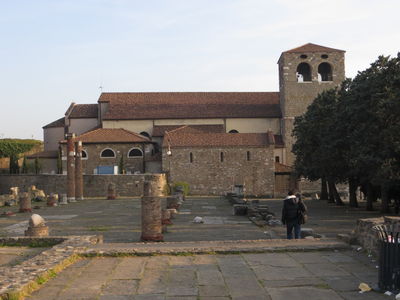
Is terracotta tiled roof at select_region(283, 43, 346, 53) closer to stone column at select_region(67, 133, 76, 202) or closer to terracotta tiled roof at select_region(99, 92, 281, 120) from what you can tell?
terracotta tiled roof at select_region(99, 92, 281, 120)

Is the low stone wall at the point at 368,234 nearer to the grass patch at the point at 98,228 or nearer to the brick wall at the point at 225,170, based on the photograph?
the grass patch at the point at 98,228

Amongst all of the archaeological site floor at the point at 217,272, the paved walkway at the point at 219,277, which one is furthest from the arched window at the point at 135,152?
the paved walkway at the point at 219,277

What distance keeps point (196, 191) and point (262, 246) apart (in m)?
35.4

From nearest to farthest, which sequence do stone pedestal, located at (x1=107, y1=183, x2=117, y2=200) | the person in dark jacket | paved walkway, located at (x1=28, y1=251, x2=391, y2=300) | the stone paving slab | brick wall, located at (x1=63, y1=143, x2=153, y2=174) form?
paved walkway, located at (x1=28, y1=251, x2=391, y2=300) → the stone paving slab → the person in dark jacket → stone pedestal, located at (x1=107, y1=183, x2=117, y2=200) → brick wall, located at (x1=63, y1=143, x2=153, y2=174)

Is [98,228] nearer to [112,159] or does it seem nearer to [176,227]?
[176,227]

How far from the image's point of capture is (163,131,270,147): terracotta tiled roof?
46.2m

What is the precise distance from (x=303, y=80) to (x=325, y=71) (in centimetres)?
240

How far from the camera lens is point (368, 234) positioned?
32.3 ft

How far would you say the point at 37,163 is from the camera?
166 feet

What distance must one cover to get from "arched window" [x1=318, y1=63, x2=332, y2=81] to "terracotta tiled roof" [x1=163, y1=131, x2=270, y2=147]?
10719 millimetres

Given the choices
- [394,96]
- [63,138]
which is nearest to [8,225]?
[394,96]

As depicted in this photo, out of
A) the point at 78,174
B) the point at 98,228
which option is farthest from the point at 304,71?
the point at 98,228

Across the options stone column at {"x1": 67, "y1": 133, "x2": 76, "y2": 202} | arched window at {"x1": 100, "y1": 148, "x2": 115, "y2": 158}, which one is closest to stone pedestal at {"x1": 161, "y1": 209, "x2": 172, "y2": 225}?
stone column at {"x1": 67, "y1": 133, "x2": 76, "y2": 202}

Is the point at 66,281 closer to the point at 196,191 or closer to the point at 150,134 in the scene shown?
the point at 196,191
